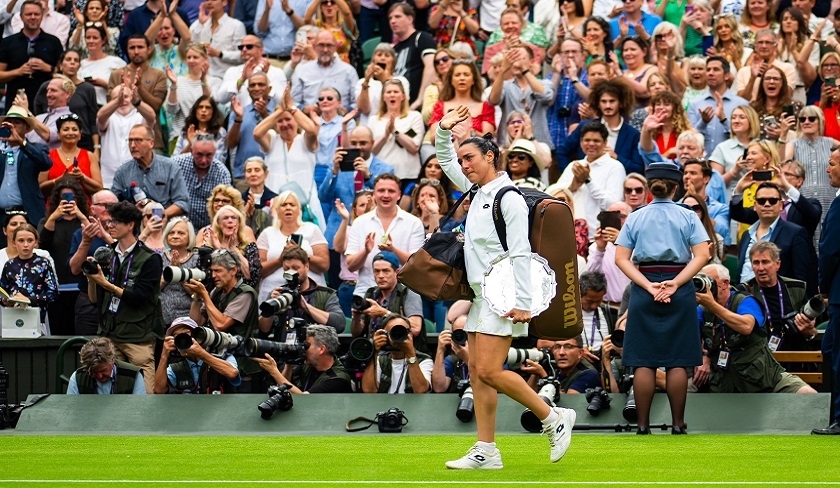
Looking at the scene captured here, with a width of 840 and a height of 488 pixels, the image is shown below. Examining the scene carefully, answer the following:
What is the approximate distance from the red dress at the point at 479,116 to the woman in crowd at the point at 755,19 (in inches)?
142

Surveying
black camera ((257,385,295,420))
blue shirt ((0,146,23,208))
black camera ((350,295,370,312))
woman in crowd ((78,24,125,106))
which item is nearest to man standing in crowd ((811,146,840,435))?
black camera ((350,295,370,312))

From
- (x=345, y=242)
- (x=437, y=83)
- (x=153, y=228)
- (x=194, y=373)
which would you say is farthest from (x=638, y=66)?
(x=194, y=373)

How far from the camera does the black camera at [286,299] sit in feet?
41.4

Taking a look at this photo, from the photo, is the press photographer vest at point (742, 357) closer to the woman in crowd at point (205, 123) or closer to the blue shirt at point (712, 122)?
the blue shirt at point (712, 122)

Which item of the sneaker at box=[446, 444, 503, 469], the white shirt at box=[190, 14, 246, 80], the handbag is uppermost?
the white shirt at box=[190, 14, 246, 80]

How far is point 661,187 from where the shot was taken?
1122cm

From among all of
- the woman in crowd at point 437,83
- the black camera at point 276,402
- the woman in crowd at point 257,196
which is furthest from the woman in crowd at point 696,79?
the black camera at point 276,402

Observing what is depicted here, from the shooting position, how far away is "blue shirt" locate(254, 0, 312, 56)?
1952 centimetres

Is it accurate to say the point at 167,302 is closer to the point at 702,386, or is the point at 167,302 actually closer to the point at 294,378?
the point at 294,378

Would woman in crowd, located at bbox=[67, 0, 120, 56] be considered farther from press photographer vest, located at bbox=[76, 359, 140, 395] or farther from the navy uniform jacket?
press photographer vest, located at bbox=[76, 359, 140, 395]

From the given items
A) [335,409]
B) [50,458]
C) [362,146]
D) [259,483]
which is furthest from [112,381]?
[259,483]

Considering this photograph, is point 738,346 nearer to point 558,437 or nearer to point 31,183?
point 558,437

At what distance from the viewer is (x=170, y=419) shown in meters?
12.4

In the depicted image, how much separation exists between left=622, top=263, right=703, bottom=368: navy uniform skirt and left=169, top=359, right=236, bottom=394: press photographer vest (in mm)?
3904
